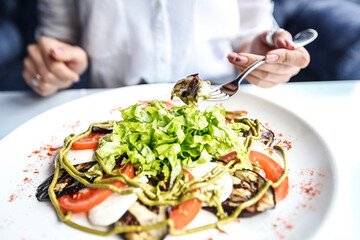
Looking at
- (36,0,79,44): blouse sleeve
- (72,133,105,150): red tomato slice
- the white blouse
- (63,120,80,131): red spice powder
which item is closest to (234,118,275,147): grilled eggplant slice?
(72,133,105,150): red tomato slice

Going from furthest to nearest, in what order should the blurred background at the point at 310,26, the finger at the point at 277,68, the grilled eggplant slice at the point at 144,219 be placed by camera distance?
the blurred background at the point at 310,26, the finger at the point at 277,68, the grilled eggplant slice at the point at 144,219

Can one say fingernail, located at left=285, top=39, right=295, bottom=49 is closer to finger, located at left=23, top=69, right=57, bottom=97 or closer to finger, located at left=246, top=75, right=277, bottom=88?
finger, located at left=246, top=75, right=277, bottom=88

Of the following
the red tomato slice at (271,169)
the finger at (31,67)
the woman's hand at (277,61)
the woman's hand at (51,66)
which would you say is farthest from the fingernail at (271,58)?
the finger at (31,67)

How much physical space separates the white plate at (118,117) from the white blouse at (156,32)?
36 centimetres

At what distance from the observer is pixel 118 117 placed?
124 centimetres

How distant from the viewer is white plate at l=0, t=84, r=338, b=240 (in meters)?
0.73

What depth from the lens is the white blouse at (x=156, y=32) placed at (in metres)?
1.57

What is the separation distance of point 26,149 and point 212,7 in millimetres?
1118

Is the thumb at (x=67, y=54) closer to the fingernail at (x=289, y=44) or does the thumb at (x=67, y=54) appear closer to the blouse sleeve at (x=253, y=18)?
the blouse sleeve at (x=253, y=18)

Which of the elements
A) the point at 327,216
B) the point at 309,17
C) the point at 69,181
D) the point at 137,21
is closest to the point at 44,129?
the point at 69,181

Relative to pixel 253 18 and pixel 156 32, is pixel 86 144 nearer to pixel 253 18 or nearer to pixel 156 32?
pixel 156 32

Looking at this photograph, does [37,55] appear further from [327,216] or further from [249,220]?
[327,216]

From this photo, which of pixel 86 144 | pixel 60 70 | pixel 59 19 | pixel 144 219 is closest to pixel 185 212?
pixel 144 219

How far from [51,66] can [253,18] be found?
3.44ft
